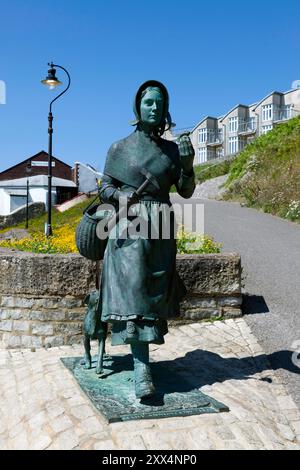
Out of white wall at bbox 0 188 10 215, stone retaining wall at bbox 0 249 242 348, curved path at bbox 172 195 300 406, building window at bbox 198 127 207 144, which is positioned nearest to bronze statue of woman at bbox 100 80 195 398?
curved path at bbox 172 195 300 406

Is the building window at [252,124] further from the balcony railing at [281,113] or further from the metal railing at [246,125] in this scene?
the balcony railing at [281,113]

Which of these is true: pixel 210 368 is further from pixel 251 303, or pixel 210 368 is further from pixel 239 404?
Result: pixel 251 303

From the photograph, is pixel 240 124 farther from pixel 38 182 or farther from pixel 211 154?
pixel 38 182

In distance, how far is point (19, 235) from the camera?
1820cm

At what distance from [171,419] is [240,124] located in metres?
56.9

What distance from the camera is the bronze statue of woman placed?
4.05 meters

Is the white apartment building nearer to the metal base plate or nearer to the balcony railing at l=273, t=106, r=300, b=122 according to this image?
the balcony railing at l=273, t=106, r=300, b=122

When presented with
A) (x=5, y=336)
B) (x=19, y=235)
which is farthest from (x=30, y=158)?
(x=5, y=336)

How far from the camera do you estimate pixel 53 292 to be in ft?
21.8

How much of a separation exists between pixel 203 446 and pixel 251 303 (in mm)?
4120

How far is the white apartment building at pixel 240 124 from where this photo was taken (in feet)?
178

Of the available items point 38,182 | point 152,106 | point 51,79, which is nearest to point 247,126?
point 38,182

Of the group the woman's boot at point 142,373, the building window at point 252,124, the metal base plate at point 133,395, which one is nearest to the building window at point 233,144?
the building window at point 252,124

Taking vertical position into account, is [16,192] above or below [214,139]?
below
